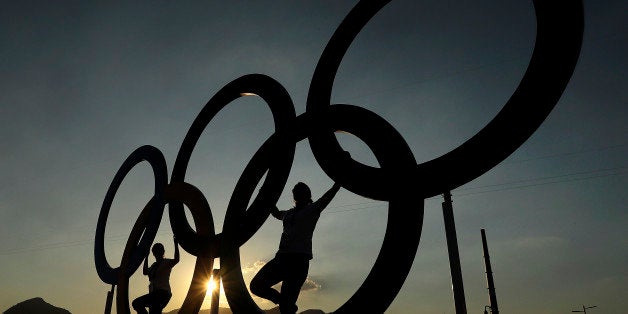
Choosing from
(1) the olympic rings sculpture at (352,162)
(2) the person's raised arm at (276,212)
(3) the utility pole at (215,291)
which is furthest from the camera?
(3) the utility pole at (215,291)

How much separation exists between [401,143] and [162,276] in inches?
232

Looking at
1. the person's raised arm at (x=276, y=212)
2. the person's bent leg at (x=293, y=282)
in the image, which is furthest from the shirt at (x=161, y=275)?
the person's bent leg at (x=293, y=282)

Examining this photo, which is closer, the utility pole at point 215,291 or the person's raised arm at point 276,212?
the person's raised arm at point 276,212

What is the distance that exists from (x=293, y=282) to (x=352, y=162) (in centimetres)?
179

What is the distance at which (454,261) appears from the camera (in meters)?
15.3

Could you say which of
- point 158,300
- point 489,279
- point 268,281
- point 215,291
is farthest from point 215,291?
point 489,279

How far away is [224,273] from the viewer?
676cm

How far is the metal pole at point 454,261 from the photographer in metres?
14.9

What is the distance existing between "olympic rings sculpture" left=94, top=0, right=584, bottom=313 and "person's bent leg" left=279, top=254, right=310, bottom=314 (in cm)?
67

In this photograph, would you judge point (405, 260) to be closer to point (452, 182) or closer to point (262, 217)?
point (452, 182)

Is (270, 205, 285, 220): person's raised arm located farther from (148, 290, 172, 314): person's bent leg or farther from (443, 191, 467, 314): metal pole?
(443, 191, 467, 314): metal pole

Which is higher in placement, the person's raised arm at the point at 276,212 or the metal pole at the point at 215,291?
the person's raised arm at the point at 276,212

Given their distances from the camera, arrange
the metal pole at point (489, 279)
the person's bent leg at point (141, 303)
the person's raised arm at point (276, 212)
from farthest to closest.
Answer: the metal pole at point (489, 279) < the person's bent leg at point (141, 303) < the person's raised arm at point (276, 212)

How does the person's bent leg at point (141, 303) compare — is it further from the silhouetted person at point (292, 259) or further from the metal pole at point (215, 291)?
the silhouetted person at point (292, 259)
